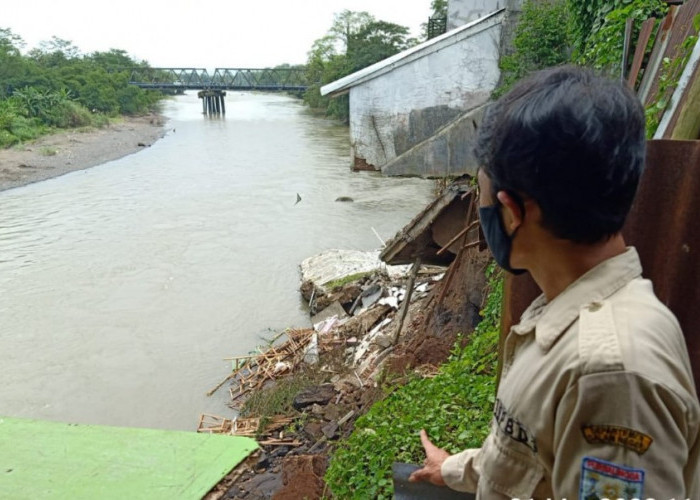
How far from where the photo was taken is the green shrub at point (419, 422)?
3053 mm

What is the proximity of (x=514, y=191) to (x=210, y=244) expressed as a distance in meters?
12.5

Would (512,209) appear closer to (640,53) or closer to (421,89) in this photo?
(640,53)

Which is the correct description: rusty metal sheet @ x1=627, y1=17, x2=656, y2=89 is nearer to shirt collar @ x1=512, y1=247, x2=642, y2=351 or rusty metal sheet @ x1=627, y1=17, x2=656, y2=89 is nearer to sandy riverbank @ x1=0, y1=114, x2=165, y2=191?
shirt collar @ x1=512, y1=247, x2=642, y2=351

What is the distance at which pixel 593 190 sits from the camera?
91cm

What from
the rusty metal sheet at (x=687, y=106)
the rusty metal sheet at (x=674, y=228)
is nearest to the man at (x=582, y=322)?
the rusty metal sheet at (x=674, y=228)

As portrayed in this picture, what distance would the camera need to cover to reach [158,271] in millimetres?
11305

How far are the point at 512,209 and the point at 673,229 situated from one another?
0.69 m

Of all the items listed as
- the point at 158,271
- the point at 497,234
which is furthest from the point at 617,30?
the point at 158,271

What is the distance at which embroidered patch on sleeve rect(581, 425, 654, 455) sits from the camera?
81 centimetres

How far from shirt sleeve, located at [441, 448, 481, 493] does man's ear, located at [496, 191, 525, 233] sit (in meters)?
0.61

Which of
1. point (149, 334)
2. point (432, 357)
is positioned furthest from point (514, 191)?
point (149, 334)

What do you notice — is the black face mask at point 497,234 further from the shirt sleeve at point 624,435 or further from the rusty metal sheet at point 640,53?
the rusty metal sheet at point 640,53

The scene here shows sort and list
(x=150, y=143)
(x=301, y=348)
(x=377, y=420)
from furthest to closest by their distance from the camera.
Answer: (x=150, y=143)
(x=301, y=348)
(x=377, y=420)

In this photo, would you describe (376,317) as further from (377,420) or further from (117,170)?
(117,170)
